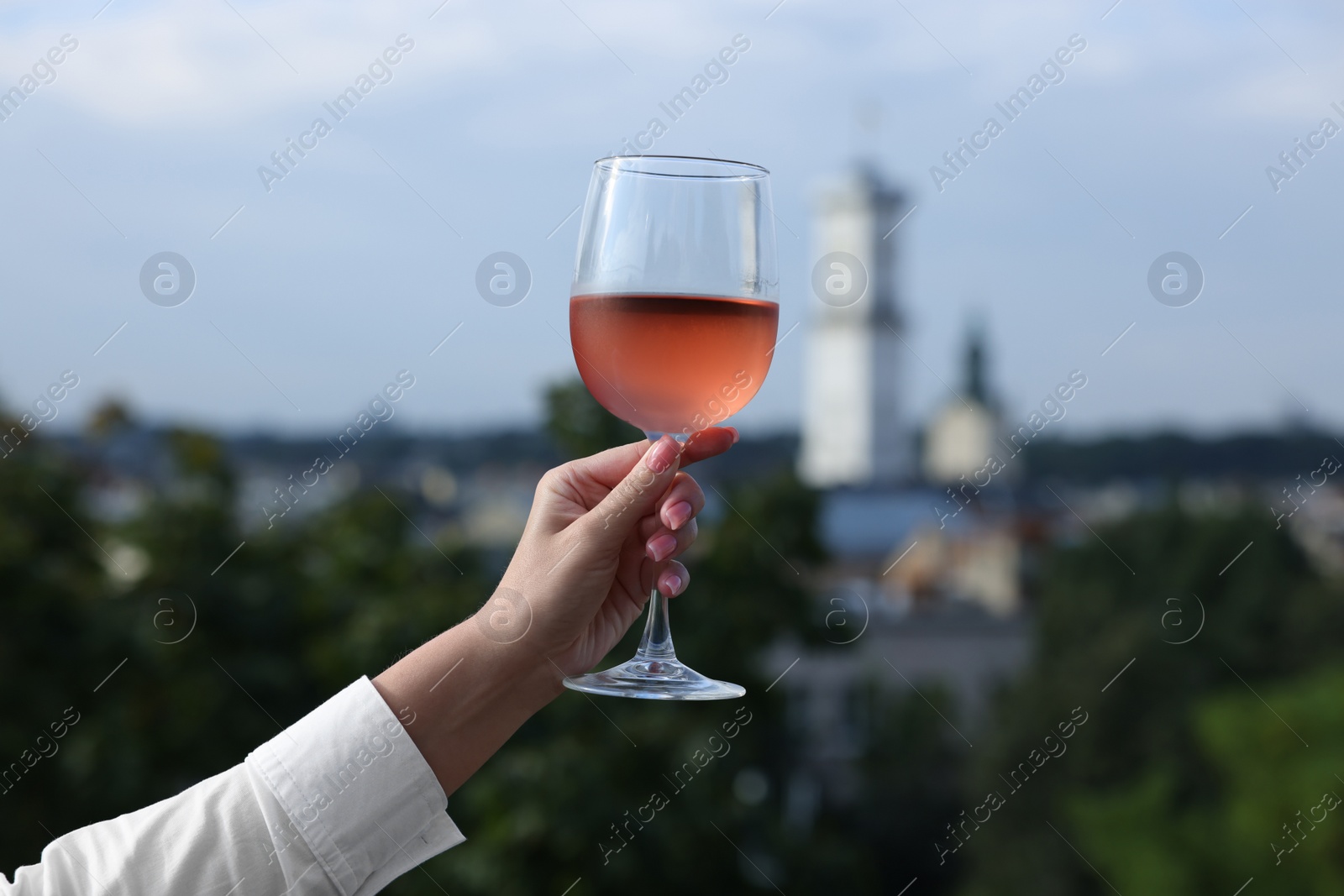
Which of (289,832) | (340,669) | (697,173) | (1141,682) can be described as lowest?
(1141,682)

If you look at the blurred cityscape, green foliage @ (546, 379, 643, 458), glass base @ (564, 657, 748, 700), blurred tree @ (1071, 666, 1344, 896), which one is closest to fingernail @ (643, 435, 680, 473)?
glass base @ (564, 657, 748, 700)

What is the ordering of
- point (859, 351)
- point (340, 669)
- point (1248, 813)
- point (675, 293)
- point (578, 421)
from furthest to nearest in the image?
point (859, 351), point (1248, 813), point (340, 669), point (578, 421), point (675, 293)

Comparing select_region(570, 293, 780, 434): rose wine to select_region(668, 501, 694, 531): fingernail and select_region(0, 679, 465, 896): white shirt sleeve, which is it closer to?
select_region(668, 501, 694, 531): fingernail

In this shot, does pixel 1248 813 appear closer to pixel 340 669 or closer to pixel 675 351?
pixel 340 669

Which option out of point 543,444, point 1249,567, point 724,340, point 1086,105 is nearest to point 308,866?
point 724,340

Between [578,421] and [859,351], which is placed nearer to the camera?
[578,421]

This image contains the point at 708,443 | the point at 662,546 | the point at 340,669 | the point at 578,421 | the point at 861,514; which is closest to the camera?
the point at 662,546

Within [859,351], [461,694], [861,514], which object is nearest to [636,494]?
[461,694]
